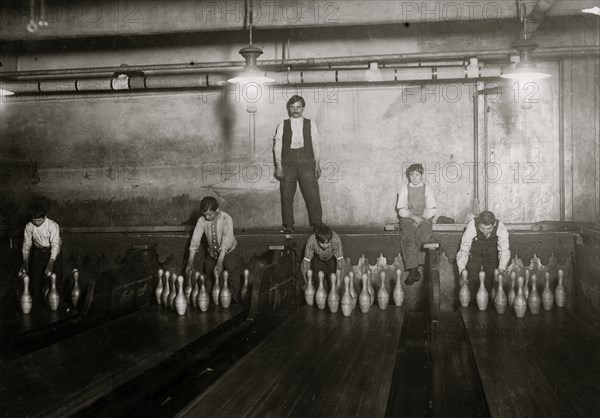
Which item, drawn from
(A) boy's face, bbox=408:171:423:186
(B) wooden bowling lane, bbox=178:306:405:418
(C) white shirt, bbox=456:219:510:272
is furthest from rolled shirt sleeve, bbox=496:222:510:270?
(B) wooden bowling lane, bbox=178:306:405:418

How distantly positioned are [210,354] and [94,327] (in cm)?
149

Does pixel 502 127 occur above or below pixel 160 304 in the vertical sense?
above

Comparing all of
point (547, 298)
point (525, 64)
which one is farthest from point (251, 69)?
point (547, 298)

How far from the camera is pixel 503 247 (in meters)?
6.02

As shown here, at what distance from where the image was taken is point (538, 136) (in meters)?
7.53

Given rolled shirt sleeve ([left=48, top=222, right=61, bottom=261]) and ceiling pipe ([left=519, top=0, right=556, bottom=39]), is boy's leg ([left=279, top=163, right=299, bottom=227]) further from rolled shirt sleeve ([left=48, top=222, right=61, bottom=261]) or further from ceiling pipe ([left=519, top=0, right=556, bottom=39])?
ceiling pipe ([left=519, top=0, right=556, bottom=39])

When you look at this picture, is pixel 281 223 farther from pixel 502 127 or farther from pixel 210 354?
pixel 210 354

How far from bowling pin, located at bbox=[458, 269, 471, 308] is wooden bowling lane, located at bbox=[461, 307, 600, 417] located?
141mm

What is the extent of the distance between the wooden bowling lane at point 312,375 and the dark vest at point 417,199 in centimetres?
214

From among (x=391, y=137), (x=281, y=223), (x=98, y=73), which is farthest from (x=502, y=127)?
(x=98, y=73)

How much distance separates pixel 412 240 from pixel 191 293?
251 cm

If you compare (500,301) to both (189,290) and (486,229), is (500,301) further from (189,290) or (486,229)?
(189,290)

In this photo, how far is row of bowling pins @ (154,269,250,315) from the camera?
5.63 meters

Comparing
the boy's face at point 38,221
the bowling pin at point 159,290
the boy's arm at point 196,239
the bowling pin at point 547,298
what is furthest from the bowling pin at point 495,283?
the boy's face at point 38,221
